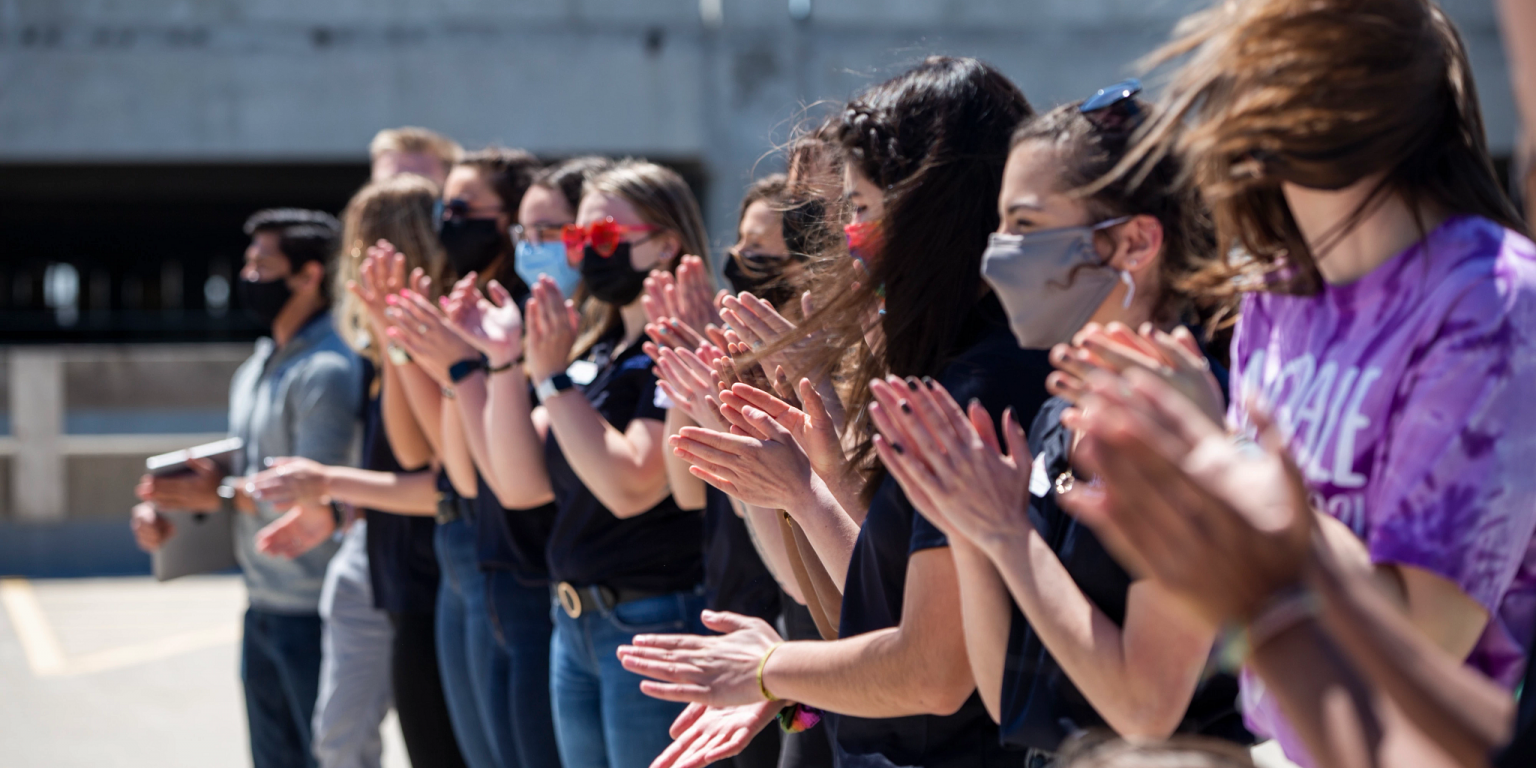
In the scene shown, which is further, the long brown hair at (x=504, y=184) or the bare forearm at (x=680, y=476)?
the long brown hair at (x=504, y=184)

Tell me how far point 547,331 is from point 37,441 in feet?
27.0

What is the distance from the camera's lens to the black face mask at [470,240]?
164 inches

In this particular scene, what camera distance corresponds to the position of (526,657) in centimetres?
373

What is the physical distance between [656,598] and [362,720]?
1.49 m

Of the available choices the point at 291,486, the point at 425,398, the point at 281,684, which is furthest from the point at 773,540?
the point at 281,684

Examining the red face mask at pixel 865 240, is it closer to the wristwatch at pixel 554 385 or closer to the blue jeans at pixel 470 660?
the wristwatch at pixel 554 385

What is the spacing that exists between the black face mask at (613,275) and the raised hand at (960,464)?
199cm

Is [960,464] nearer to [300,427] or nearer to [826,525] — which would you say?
[826,525]

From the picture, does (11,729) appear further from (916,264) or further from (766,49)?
(766,49)

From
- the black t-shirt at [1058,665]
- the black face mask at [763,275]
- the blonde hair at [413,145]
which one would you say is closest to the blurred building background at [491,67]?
the blonde hair at [413,145]

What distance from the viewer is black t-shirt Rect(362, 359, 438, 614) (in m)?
4.18

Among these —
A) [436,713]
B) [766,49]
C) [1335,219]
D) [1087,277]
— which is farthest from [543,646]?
[766,49]

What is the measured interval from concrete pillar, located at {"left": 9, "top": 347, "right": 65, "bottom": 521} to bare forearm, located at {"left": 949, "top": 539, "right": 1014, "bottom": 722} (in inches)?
393

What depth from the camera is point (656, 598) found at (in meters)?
3.29
